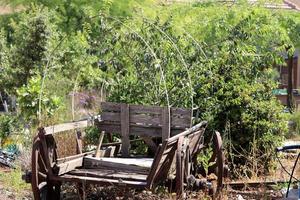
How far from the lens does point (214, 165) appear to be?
742cm

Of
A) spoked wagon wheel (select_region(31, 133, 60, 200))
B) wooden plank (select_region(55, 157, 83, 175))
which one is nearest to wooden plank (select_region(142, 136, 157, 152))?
wooden plank (select_region(55, 157, 83, 175))


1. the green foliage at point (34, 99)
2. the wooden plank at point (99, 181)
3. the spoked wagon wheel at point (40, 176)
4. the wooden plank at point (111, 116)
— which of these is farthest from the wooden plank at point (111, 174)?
the green foliage at point (34, 99)

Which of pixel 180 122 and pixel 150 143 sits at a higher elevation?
pixel 180 122

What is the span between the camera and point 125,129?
24.3 feet

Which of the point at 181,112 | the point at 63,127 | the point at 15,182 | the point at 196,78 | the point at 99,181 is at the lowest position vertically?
the point at 15,182

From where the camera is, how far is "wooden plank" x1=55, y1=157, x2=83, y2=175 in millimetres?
6066

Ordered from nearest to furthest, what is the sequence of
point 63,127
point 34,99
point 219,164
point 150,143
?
point 63,127
point 219,164
point 150,143
point 34,99

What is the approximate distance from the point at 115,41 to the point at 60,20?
9646mm

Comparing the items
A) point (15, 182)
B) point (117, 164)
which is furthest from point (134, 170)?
point (15, 182)

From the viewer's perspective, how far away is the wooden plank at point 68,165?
19.9ft

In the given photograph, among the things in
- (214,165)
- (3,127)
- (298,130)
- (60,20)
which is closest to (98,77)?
(3,127)

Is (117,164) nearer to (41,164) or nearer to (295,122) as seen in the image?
(41,164)

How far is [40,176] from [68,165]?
350 mm

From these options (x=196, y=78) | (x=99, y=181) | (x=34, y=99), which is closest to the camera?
(x=99, y=181)
